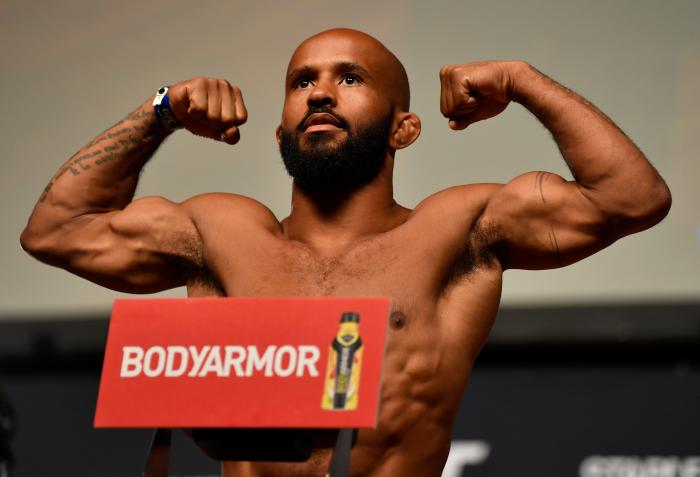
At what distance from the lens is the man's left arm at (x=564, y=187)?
6.01 feet

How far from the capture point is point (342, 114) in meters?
1.94

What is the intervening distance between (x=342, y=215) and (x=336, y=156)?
0.10 metres

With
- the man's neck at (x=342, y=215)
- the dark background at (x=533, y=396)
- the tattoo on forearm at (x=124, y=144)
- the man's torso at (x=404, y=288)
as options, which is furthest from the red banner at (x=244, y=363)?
the dark background at (x=533, y=396)

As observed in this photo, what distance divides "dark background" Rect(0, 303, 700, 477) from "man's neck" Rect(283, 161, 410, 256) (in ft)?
3.58

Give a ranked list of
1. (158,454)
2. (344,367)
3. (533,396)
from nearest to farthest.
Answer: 1. (344,367)
2. (158,454)
3. (533,396)

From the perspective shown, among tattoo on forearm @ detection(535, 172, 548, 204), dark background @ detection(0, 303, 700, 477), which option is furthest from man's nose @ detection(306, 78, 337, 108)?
dark background @ detection(0, 303, 700, 477)

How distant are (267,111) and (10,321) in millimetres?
917

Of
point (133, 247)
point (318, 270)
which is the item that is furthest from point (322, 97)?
point (133, 247)

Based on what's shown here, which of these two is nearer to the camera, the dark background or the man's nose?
the man's nose

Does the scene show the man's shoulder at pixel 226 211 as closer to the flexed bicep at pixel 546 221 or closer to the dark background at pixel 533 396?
the flexed bicep at pixel 546 221

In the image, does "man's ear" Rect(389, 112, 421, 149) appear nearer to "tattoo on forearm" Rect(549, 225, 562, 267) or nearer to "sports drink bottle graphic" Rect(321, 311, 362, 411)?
"tattoo on forearm" Rect(549, 225, 562, 267)

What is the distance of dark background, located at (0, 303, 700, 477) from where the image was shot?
2.91 meters

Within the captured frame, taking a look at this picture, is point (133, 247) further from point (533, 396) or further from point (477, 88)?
point (533, 396)

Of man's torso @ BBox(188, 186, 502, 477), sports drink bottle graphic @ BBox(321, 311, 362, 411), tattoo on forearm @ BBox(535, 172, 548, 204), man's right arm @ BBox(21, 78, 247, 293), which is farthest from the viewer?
man's right arm @ BBox(21, 78, 247, 293)
